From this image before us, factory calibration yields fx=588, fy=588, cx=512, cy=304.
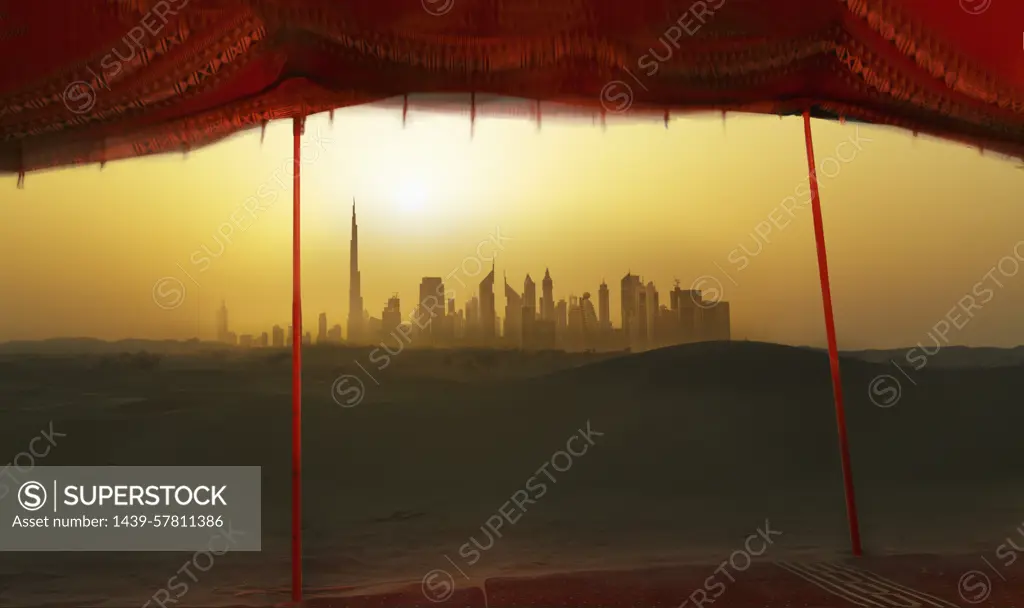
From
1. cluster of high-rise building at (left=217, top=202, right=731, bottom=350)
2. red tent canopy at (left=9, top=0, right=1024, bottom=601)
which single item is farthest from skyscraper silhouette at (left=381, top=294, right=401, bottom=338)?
red tent canopy at (left=9, top=0, right=1024, bottom=601)

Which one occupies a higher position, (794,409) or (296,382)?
A: (296,382)

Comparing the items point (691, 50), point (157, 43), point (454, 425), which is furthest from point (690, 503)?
point (157, 43)

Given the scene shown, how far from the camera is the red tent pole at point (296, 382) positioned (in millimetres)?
1549

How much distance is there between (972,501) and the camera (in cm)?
688

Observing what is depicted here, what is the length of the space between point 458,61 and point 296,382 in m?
0.93

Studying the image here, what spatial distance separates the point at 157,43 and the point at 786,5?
4.67 ft

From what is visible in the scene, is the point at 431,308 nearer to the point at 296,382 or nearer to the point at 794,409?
the point at 794,409

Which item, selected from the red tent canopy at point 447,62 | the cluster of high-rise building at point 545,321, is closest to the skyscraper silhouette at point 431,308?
the cluster of high-rise building at point 545,321

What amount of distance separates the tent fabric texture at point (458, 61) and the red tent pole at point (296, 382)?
0.13 metres

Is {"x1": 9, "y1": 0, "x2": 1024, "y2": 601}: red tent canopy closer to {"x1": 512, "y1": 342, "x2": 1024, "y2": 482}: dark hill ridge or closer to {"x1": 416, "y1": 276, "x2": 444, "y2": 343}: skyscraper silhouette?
{"x1": 416, "y1": 276, "x2": 444, "y2": 343}: skyscraper silhouette

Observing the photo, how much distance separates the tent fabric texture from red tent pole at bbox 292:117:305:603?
13 centimetres

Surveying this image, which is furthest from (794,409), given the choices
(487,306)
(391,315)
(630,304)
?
(391,315)

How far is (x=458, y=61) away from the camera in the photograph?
1.41m

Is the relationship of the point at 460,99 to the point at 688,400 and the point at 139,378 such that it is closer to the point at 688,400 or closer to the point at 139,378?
the point at 139,378
